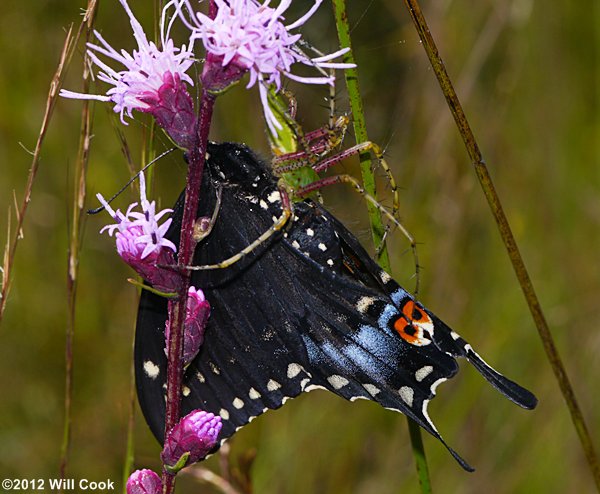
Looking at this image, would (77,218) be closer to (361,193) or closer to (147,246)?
(147,246)

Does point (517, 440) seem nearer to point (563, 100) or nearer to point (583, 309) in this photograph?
point (583, 309)

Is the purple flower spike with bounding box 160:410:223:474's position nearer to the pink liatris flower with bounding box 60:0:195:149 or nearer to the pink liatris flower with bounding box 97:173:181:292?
the pink liatris flower with bounding box 97:173:181:292

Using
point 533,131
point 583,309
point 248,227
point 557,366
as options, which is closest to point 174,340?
point 248,227

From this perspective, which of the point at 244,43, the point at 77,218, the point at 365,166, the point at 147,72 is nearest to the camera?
the point at 244,43

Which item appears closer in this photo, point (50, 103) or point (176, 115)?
point (176, 115)

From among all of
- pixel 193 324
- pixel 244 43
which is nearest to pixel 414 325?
pixel 193 324

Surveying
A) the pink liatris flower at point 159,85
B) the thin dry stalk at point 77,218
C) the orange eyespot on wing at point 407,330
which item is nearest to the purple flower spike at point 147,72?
the pink liatris flower at point 159,85

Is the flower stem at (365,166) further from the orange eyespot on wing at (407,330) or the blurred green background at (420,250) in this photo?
the blurred green background at (420,250)
